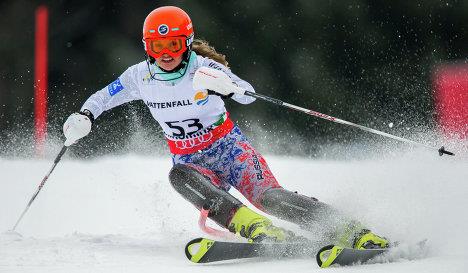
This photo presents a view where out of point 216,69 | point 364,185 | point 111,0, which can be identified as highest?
point 111,0

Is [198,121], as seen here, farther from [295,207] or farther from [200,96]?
[295,207]

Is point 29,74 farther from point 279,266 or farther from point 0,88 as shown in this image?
point 279,266

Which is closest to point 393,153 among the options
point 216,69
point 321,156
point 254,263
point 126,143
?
point 321,156

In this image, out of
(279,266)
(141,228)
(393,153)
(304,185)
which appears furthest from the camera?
(393,153)

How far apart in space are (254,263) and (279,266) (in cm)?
16

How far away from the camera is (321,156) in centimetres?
694

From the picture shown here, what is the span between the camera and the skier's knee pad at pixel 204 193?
12.4 ft

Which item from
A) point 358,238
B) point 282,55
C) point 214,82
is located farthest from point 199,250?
point 282,55

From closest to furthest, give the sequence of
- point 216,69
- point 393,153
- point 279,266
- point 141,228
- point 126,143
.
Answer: point 279,266 < point 216,69 < point 141,228 < point 393,153 < point 126,143

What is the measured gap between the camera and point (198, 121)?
4.24m

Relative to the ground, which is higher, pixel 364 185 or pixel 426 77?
pixel 426 77

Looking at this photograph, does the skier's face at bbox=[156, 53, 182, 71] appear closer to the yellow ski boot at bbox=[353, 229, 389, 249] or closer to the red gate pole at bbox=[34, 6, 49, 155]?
the yellow ski boot at bbox=[353, 229, 389, 249]

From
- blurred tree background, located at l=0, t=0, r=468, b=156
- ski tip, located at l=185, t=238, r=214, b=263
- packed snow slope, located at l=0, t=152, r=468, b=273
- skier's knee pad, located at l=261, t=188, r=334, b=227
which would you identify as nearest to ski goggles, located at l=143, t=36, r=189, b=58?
skier's knee pad, located at l=261, t=188, r=334, b=227

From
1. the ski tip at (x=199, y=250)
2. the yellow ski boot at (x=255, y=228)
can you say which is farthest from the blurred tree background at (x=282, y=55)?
the ski tip at (x=199, y=250)
